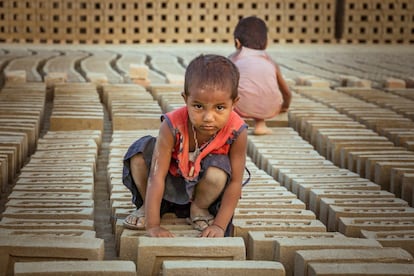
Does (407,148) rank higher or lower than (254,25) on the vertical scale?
lower

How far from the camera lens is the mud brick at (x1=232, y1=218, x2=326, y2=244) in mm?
3123

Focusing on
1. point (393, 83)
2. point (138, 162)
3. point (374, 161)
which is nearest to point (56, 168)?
point (138, 162)

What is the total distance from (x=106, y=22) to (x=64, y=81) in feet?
17.6

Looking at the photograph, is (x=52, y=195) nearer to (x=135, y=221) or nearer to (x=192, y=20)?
(x=135, y=221)

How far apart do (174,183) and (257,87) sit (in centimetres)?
221

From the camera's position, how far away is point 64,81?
7301mm

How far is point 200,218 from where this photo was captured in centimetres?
317

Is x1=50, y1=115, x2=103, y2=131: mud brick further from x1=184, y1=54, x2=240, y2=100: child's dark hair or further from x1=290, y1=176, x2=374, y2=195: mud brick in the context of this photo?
x1=184, y1=54, x2=240, y2=100: child's dark hair

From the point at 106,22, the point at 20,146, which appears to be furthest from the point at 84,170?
the point at 106,22

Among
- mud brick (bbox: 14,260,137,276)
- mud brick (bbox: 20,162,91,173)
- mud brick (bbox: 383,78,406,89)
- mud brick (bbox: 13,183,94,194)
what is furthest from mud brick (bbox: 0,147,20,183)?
mud brick (bbox: 383,78,406,89)

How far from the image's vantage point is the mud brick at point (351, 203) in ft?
11.5

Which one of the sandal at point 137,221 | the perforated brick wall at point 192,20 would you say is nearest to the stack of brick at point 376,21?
the perforated brick wall at point 192,20

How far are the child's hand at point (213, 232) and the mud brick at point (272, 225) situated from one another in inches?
4.7

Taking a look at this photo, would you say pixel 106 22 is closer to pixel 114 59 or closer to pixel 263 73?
pixel 114 59
